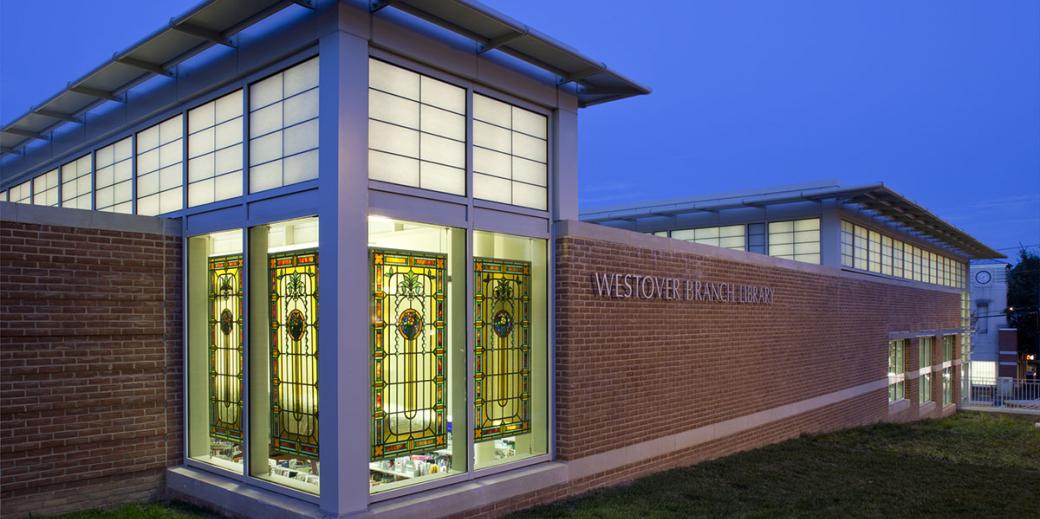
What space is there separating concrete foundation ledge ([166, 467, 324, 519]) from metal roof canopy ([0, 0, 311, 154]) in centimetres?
465

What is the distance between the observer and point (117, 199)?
10.3 meters

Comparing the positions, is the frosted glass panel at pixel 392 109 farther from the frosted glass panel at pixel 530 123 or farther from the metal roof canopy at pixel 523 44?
the frosted glass panel at pixel 530 123

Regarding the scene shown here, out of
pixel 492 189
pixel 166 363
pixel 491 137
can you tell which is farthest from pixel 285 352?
pixel 491 137

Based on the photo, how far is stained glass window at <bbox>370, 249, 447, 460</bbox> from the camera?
25.3ft

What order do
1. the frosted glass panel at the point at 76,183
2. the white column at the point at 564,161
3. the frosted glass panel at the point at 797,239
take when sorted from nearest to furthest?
the white column at the point at 564,161, the frosted glass panel at the point at 76,183, the frosted glass panel at the point at 797,239

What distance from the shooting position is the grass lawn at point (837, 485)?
29.8 feet

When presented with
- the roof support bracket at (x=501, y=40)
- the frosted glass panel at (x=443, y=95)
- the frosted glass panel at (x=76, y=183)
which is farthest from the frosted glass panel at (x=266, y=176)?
the frosted glass panel at (x=76, y=183)

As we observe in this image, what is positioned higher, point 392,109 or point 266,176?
point 392,109

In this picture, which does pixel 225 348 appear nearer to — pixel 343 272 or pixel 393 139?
pixel 343 272

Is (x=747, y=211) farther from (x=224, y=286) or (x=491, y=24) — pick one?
(x=224, y=286)

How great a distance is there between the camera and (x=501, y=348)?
9.14 meters

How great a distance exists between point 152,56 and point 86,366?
11.4ft

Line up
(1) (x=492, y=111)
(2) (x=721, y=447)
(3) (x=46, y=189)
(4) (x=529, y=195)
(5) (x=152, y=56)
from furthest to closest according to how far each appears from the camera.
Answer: (2) (x=721, y=447) < (3) (x=46, y=189) < (4) (x=529, y=195) < (1) (x=492, y=111) < (5) (x=152, y=56)

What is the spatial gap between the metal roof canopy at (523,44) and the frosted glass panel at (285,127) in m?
1.12
